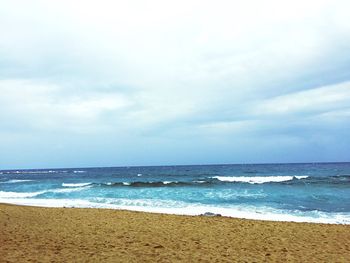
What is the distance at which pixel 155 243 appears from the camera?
8.62 m

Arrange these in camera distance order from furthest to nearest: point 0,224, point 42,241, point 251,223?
point 251,223 → point 0,224 → point 42,241

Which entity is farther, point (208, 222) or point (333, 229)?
point (208, 222)

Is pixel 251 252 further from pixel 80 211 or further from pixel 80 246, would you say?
pixel 80 211

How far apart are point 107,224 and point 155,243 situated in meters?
2.98

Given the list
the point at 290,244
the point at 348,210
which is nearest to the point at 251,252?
the point at 290,244

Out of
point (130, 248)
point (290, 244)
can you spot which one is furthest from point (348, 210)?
point (130, 248)

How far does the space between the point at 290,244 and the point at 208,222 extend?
3254 mm

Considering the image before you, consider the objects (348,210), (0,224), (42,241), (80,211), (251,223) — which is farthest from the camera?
(348,210)

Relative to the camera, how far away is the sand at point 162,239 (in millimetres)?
7367

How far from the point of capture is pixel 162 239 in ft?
29.9

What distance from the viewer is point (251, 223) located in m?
11.4

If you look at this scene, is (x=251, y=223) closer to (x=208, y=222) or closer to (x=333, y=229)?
(x=208, y=222)

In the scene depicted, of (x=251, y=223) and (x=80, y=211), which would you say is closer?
(x=251, y=223)

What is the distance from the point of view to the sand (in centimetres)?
737
